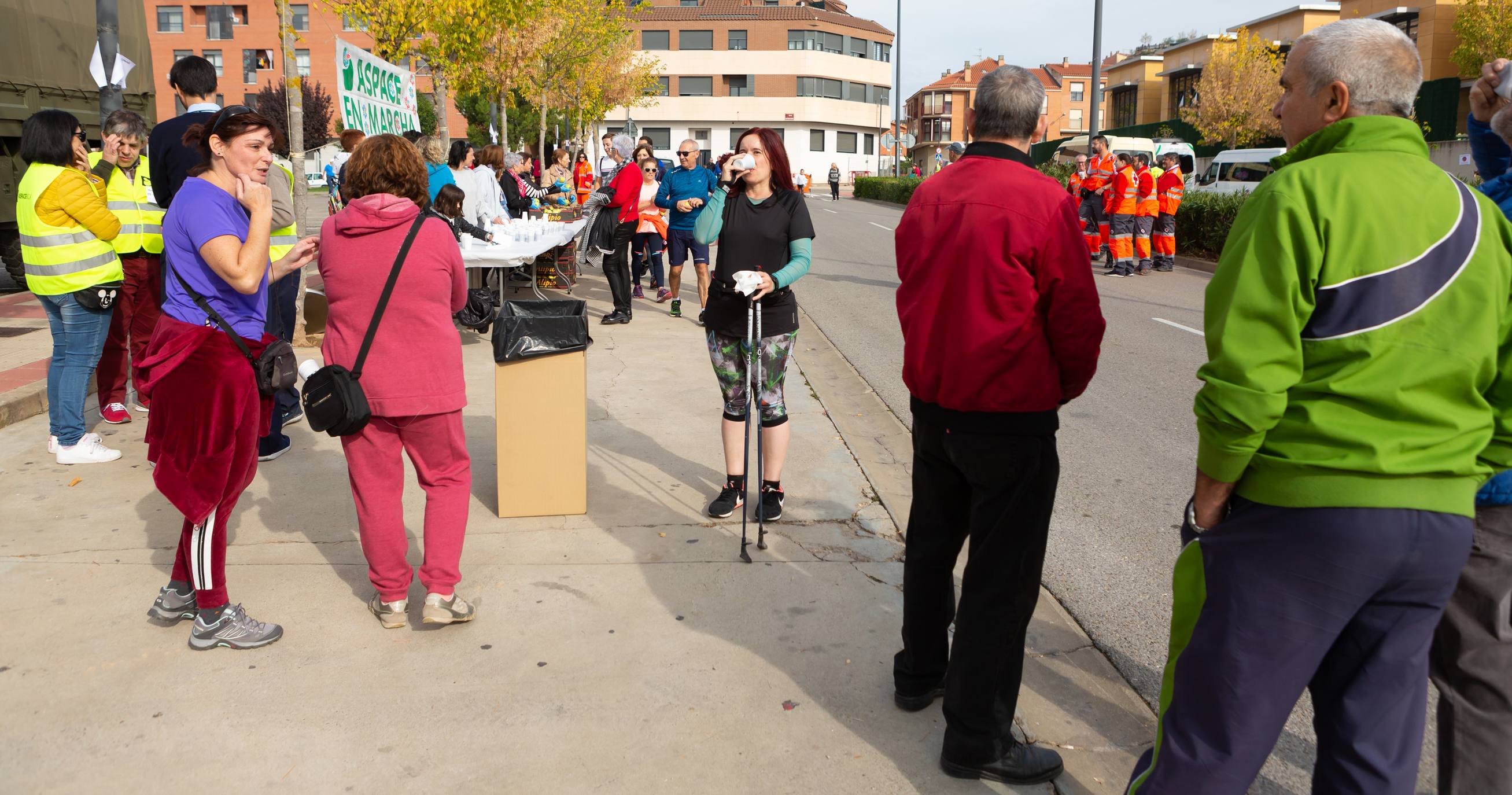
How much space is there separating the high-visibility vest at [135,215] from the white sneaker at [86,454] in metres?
1.22

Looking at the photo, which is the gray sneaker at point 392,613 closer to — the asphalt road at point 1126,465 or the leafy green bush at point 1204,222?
the asphalt road at point 1126,465

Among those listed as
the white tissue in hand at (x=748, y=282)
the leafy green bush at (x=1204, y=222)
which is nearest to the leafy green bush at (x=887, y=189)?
the leafy green bush at (x=1204, y=222)

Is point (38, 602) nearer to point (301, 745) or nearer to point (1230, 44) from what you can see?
point (301, 745)

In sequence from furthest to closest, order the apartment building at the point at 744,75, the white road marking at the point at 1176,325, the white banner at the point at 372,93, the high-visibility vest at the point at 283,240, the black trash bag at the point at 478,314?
the apartment building at the point at 744,75 → the white road marking at the point at 1176,325 → the white banner at the point at 372,93 → the black trash bag at the point at 478,314 → the high-visibility vest at the point at 283,240

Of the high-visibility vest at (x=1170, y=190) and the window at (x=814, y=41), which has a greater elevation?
the window at (x=814, y=41)

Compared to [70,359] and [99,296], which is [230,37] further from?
[70,359]

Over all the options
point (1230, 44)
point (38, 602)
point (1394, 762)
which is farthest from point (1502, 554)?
point (1230, 44)

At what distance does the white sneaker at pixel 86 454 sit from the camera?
6109mm

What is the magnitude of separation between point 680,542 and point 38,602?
250cm

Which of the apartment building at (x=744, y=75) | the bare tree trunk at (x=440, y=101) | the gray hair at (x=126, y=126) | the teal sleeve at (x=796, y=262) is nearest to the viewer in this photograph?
the teal sleeve at (x=796, y=262)

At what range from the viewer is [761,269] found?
514 centimetres

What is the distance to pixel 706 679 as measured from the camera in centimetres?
367

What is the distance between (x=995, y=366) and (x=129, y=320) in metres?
6.20

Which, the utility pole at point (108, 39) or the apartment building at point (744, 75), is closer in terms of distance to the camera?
the utility pole at point (108, 39)
